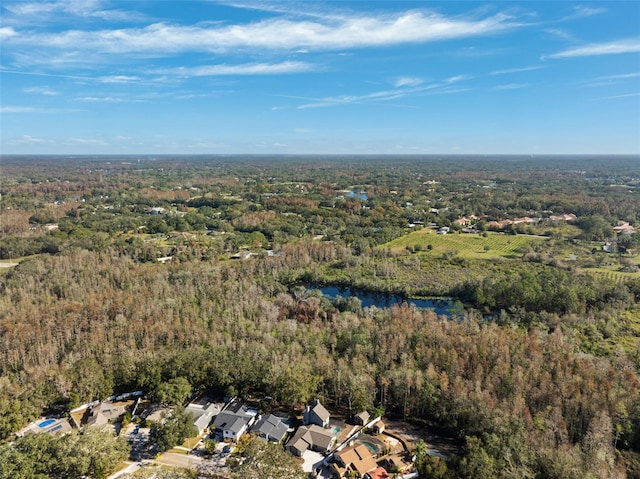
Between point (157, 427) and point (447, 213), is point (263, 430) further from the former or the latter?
point (447, 213)

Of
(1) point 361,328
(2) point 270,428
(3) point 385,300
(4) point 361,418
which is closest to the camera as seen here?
(2) point 270,428

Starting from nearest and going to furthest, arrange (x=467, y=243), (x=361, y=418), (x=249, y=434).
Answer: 1. (x=249, y=434)
2. (x=361, y=418)
3. (x=467, y=243)

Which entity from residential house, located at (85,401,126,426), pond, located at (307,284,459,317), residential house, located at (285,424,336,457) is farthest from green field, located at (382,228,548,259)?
residential house, located at (85,401,126,426)

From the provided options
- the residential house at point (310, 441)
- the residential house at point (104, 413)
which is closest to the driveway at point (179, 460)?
the residential house at point (104, 413)

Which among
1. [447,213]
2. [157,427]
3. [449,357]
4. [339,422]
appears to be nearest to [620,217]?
[447,213]

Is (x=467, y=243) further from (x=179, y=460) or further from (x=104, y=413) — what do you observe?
(x=104, y=413)

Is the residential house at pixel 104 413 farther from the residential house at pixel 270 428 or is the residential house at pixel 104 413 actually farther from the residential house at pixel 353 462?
the residential house at pixel 353 462

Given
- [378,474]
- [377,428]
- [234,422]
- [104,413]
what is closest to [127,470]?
[104,413]
